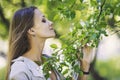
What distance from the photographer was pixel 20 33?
2645mm

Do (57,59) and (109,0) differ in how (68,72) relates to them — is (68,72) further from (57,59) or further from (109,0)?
(109,0)

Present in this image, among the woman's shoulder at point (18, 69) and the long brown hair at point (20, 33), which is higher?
the long brown hair at point (20, 33)

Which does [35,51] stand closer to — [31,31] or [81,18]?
[31,31]

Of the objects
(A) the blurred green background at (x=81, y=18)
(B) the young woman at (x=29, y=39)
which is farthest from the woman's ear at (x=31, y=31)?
(A) the blurred green background at (x=81, y=18)

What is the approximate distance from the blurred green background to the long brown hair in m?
0.16

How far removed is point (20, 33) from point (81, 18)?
371 millimetres

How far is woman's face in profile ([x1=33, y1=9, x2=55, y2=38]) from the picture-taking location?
2569 millimetres

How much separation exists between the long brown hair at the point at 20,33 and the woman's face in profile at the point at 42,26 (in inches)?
1.1

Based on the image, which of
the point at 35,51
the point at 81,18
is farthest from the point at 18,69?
the point at 81,18

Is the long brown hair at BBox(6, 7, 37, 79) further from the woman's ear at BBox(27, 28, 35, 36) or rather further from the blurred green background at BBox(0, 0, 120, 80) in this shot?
the blurred green background at BBox(0, 0, 120, 80)

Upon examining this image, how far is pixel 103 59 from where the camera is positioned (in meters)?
12.6

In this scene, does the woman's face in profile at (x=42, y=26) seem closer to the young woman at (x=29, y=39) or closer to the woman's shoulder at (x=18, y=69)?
the young woman at (x=29, y=39)

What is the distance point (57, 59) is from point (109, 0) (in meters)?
0.46

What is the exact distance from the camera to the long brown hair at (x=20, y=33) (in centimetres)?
264
